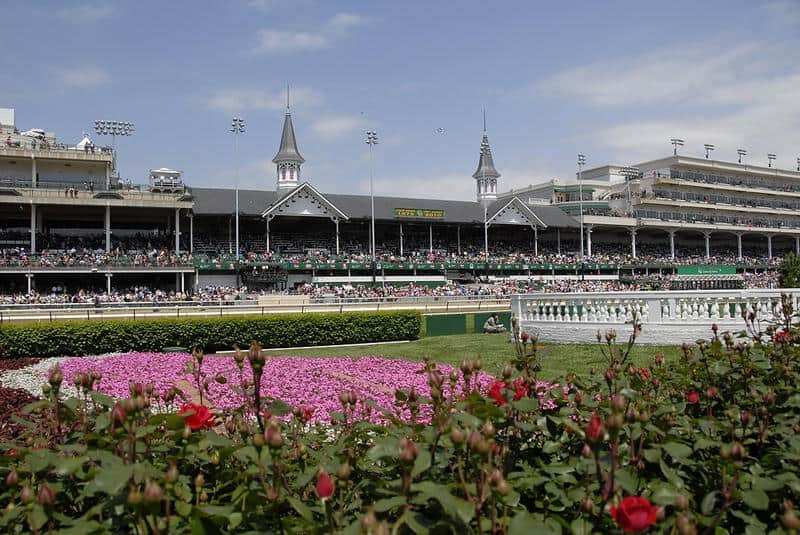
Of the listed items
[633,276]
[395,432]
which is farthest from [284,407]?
[633,276]

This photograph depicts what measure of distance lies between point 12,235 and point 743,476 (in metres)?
51.7

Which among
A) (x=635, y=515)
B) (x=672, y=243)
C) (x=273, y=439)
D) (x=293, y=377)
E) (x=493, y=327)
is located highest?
(x=672, y=243)

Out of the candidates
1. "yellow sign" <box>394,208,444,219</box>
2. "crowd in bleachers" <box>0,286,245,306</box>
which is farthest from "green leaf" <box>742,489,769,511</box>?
"yellow sign" <box>394,208,444,219</box>

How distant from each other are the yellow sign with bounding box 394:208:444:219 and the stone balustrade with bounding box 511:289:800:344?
1425 inches

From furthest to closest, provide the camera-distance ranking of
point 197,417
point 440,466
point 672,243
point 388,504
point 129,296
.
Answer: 1. point 672,243
2. point 129,296
3. point 197,417
4. point 440,466
5. point 388,504

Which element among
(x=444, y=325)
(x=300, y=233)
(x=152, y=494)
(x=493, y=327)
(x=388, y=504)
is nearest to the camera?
(x=152, y=494)

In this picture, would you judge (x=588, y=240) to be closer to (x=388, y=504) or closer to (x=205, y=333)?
(x=205, y=333)

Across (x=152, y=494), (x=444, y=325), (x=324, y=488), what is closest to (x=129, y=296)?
(x=444, y=325)

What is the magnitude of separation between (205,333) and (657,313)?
14.0 m

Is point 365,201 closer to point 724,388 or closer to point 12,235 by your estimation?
point 12,235

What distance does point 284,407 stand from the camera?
279 centimetres

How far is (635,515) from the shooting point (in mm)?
1665

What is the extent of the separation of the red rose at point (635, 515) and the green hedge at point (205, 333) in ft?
60.8

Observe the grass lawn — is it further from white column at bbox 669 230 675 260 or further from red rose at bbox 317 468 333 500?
white column at bbox 669 230 675 260
